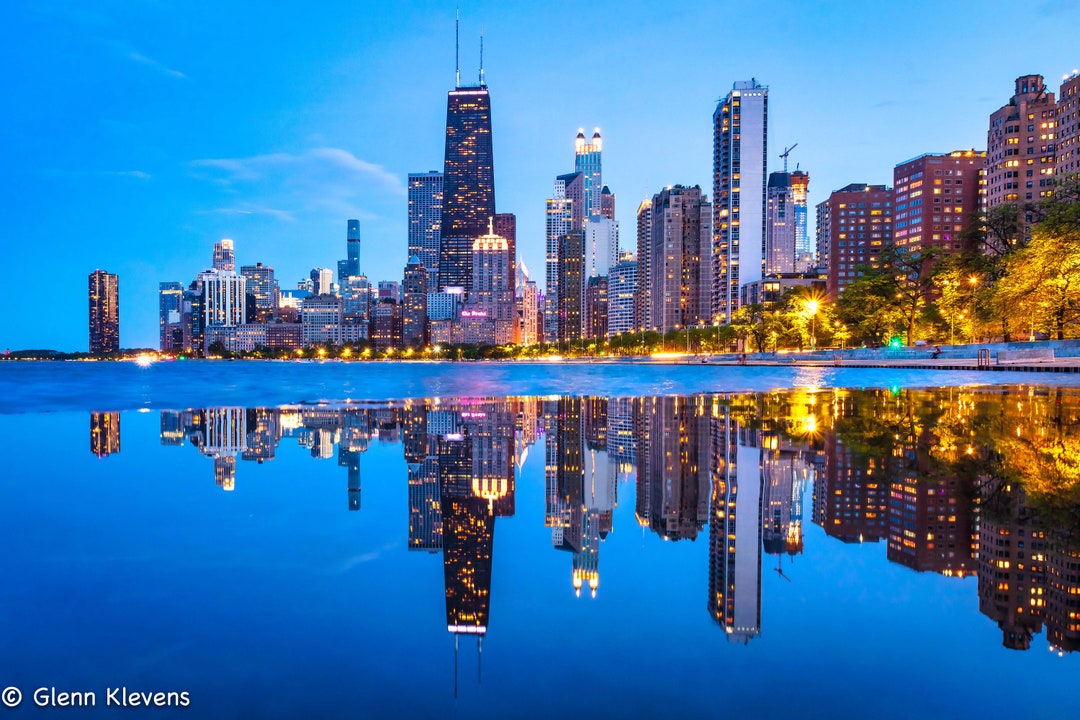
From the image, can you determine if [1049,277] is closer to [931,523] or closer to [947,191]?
[931,523]

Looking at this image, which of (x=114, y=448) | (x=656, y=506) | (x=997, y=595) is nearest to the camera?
(x=997, y=595)

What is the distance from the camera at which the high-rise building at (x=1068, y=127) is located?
133 m

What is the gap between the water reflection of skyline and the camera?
4.43m

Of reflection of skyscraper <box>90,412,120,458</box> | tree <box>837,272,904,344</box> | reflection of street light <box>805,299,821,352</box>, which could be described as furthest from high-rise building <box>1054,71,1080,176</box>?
reflection of skyscraper <box>90,412,120,458</box>

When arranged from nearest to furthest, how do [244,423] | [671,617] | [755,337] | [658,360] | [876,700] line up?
[876,700] → [671,617] → [244,423] → [755,337] → [658,360]

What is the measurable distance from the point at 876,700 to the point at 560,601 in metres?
1.82

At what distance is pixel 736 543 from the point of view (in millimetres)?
5559

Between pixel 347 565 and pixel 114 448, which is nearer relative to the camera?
pixel 347 565

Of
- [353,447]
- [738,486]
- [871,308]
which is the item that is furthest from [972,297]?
[353,447]

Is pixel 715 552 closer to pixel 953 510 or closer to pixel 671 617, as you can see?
pixel 671 617

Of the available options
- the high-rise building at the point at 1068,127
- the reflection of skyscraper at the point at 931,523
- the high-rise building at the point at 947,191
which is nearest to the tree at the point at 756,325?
the high-rise building at the point at 1068,127

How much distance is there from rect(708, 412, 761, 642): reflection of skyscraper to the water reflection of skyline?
2 cm

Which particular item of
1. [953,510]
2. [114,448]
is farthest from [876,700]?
[114,448]

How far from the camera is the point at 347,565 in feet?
15.7
